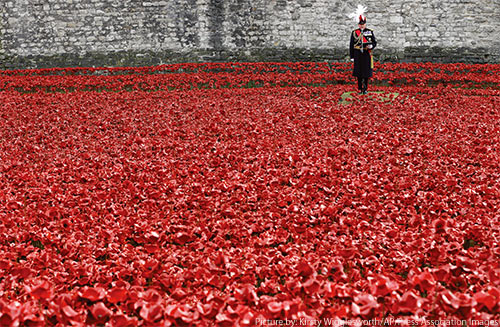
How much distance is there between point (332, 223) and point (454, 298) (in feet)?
5.41

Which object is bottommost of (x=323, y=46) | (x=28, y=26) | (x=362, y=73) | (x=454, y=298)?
(x=454, y=298)

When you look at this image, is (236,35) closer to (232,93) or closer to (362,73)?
(232,93)

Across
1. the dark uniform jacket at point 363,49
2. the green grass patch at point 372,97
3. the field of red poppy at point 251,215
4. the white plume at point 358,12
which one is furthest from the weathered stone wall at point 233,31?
the field of red poppy at point 251,215

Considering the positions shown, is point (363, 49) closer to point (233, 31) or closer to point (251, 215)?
point (233, 31)

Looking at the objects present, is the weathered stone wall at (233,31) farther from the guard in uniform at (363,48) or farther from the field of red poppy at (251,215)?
the field of red poppy at (251,215)

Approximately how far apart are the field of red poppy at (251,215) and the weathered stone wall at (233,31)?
7.21 meters

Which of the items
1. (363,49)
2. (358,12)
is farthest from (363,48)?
(358,12)

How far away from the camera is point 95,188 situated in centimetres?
430

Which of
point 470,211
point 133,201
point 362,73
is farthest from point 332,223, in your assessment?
point 362,73

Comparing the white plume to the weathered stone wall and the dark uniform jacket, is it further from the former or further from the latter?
the dark uniform jacket

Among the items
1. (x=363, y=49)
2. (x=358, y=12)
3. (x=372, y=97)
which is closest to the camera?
(x=372, y=97)

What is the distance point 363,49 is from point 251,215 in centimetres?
798

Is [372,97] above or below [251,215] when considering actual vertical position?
above

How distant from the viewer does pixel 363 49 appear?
10.0 m
